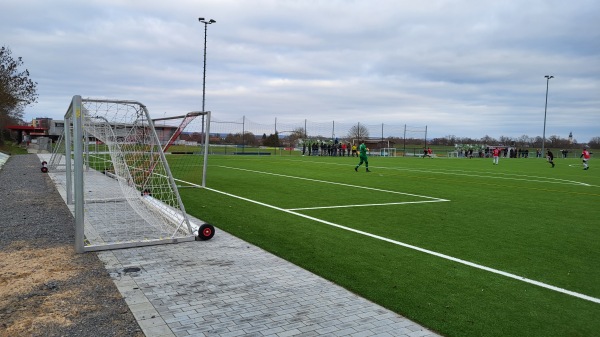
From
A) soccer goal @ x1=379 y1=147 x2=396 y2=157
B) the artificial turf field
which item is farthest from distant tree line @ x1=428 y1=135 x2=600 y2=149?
the artificial turf field

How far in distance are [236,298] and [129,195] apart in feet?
19.7

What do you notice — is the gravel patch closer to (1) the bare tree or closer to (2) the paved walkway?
(2) the paved walkway

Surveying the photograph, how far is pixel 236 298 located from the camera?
15.8 ft

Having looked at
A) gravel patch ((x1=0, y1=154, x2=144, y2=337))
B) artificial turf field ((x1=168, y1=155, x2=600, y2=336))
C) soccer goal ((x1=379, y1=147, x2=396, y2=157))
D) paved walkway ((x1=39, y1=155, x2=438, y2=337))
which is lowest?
gravel patch ((x1=0, y1=154, x2=144, y2=337))

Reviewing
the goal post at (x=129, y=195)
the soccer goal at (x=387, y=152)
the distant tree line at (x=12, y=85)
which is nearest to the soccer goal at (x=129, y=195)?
the goal post at (x=129, y=195)

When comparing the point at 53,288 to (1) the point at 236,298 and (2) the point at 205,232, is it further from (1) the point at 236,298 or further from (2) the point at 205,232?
(2) the point at 205,232

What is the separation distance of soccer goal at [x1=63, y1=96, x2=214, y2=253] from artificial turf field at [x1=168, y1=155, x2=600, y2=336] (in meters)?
0.98

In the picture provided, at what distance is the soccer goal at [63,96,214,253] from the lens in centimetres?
662

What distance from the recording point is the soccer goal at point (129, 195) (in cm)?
662

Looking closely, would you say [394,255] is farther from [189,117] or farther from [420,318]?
[189,117]

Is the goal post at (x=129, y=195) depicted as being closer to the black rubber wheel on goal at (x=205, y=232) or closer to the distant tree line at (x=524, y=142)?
the black rubber wheel on goal at (x=205, y=232)

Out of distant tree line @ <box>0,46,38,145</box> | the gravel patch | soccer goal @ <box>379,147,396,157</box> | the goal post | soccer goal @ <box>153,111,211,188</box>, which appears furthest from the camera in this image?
soccer goal @ <box>379,147,396,157</box>

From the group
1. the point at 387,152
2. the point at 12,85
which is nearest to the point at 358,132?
the point at 387,152

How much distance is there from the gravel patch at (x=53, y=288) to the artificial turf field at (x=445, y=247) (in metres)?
2.47
